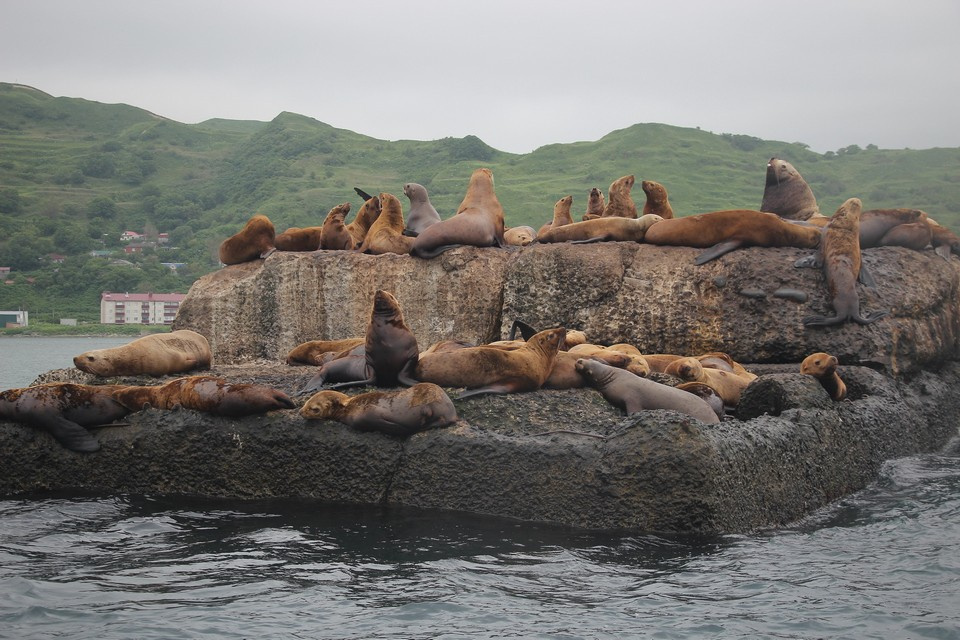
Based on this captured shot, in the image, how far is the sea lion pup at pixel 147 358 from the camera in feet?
34.7

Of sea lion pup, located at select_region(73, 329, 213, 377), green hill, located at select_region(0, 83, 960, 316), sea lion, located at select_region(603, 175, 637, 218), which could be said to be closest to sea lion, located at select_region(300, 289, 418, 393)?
sea lion pup, located at select_region(73, 329, 213, 377)

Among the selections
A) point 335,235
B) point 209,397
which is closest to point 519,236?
point 335,235

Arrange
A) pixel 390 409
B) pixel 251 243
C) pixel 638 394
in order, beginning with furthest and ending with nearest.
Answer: pixel 251 243 → pixel 638 394 → pixel 390 409

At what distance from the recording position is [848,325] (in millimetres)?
10969

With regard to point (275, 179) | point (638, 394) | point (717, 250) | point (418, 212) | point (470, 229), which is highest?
point (275, 179)

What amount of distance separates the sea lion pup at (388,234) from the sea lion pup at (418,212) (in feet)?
0.78

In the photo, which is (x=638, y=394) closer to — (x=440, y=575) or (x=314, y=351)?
(x=440, y=575)

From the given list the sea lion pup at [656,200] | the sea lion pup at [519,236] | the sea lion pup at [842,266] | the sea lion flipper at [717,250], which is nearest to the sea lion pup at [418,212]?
the sea lion pup at [519,236]

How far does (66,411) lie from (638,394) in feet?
16.4

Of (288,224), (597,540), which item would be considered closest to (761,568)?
(597,540)

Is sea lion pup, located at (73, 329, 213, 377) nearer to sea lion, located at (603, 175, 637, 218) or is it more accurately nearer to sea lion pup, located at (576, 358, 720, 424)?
sea lion pup, located at (576, 358, 720, 424)

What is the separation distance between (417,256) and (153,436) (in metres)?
4.85

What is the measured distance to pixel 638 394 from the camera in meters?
8.64

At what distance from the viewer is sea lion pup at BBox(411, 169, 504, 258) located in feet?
41.7
